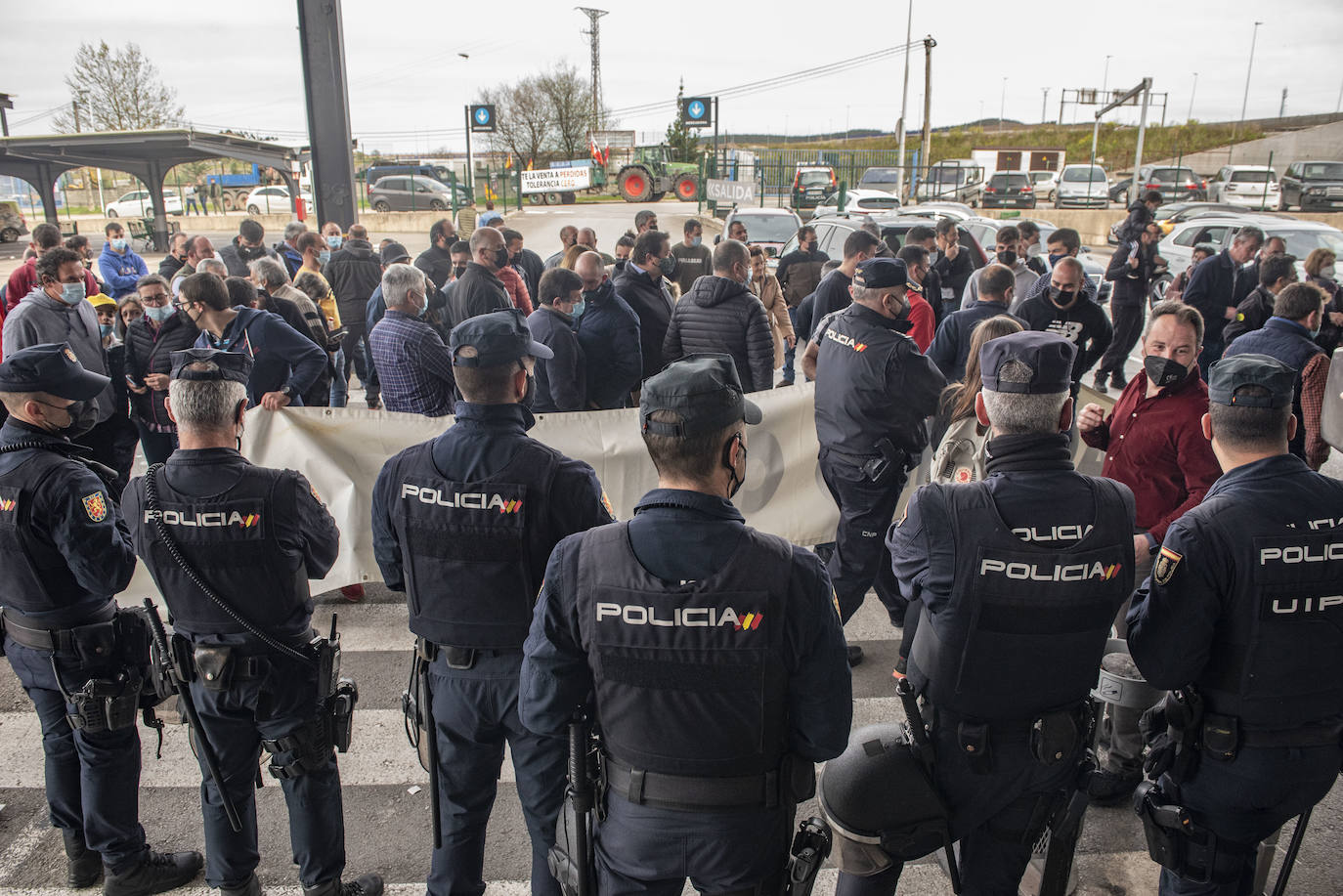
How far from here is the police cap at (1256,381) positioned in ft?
8.43

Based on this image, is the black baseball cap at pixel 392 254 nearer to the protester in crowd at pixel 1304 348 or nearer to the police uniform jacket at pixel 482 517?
the police uniform jacket at pixel 482 517

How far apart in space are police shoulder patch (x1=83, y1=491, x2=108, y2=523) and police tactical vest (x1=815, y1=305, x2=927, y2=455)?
339 cm

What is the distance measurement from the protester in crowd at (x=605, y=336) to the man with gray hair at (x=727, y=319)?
34 cm

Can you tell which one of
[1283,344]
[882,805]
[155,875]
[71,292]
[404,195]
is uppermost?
[404,195]

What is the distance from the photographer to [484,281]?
24.6 feet

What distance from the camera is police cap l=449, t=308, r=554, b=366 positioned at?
2.92 meters

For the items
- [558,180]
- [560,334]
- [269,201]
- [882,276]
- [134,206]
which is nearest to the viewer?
[882,276]

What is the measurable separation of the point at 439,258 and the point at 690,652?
972cm

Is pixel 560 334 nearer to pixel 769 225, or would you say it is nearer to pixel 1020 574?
pixel 1020 574

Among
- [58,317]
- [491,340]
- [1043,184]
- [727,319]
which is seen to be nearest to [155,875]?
[491,340]

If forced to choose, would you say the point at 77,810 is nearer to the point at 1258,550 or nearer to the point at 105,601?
the point at 105,601

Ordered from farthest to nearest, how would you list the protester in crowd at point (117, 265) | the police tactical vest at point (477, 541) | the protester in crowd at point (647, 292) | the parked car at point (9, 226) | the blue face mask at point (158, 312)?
the parked car at point (9, 226), the protester in crowd at point (117, 265), the protester in crowd at point (647, 292), the blue face mask at point (158, 312), the police tactical vest at point (477, 541)

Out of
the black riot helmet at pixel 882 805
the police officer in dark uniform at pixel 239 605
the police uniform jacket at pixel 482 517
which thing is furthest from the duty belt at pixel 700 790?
the police officer in dark uniform at pixel 239 605

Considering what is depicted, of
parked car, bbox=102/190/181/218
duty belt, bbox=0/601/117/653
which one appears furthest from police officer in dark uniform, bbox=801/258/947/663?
parked car, bbox=102/190/181/218
